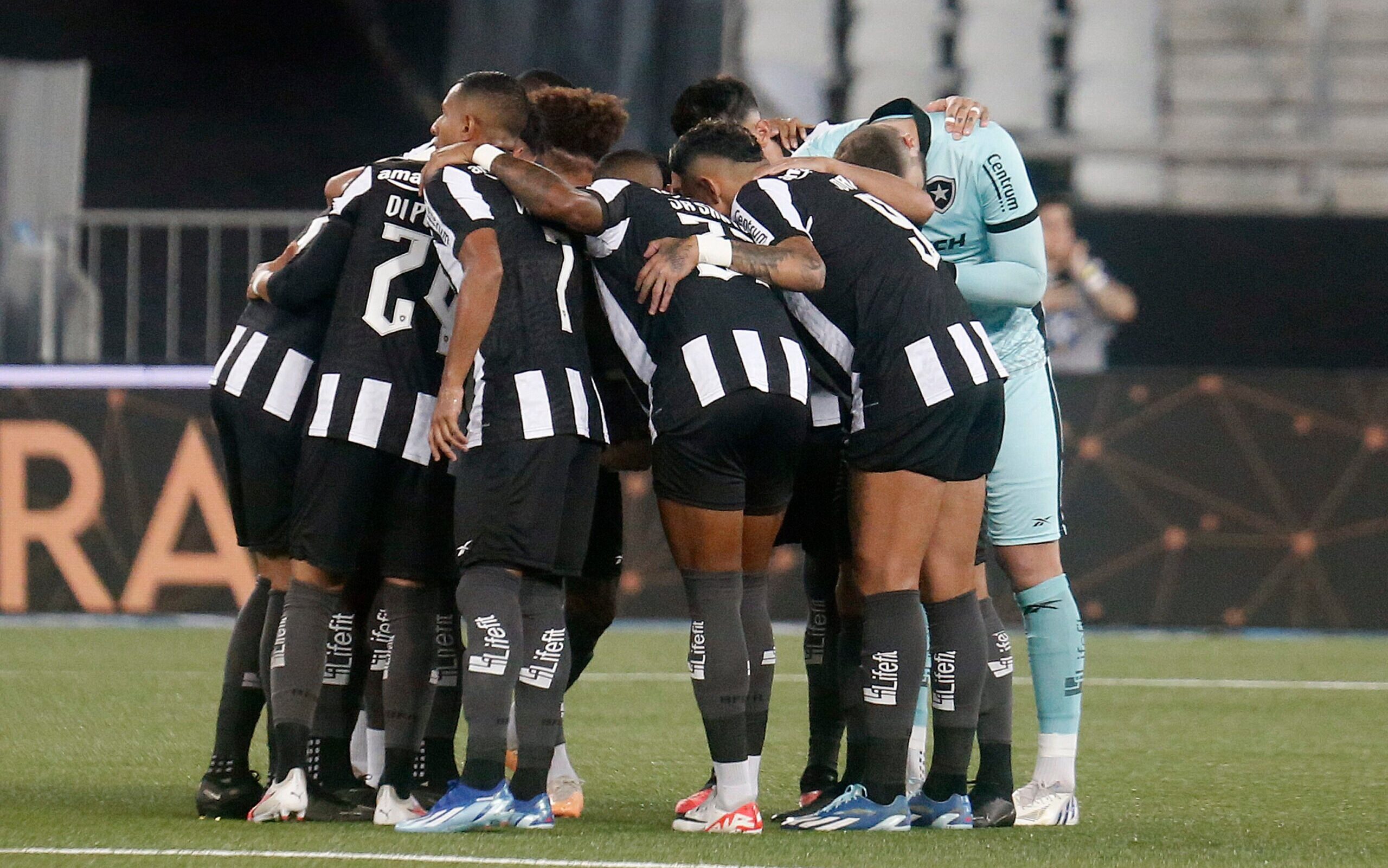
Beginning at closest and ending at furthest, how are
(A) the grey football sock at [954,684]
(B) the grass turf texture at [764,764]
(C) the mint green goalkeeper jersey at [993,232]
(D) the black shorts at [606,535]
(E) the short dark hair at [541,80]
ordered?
1. (B) the grass turf texture at [764,764]
2. (A) the grey football sock at [954,684]
3. (C) the mint green goalkeeper jersey at [993,232]
4. (D) the black shorts at [606,535]
5. (E) the short dark hair at [541,80]

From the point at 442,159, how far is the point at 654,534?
519 centimetres

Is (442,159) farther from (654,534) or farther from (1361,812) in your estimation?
(654,534)

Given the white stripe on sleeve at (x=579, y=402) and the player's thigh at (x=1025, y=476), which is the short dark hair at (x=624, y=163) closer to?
the white stripe on sleeve at (x=579, y=402)

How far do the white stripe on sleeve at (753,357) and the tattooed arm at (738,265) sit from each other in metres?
0.14

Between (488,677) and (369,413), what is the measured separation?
695 mm

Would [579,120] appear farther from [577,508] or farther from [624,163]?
[577,508]

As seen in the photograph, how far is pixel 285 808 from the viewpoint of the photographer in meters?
4.35

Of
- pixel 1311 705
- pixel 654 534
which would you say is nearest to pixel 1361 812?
pixel 1311 705

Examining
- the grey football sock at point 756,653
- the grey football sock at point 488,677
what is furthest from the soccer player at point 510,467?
the grey football sock at point 756,653

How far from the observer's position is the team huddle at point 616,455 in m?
4.26

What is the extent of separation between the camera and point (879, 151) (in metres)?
4.73

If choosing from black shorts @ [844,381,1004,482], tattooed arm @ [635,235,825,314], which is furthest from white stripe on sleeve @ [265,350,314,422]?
black shorts @ [844,381,1004,482]

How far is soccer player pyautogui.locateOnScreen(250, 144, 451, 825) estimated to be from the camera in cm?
438

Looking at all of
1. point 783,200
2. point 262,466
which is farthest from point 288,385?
point 783,200
